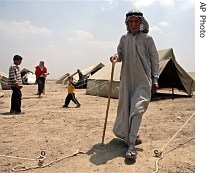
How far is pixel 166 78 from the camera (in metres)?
13.0

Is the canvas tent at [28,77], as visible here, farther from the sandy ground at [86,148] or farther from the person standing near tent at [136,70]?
the person standing near tent at [136,70]

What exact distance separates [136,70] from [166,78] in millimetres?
9383

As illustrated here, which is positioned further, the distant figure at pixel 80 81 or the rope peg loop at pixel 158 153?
the distant figure at pixel 80 81

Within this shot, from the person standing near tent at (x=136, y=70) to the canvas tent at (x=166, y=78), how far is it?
24.1 feet

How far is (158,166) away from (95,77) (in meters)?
10.4

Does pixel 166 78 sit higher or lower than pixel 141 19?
lower

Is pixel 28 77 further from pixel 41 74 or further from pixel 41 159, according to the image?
pixel 41 159

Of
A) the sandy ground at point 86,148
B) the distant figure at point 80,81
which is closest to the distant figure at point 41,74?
the sandy ground at point 86,148

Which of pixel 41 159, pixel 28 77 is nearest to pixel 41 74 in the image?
pixel 41 159

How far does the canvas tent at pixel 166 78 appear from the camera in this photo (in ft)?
38.3

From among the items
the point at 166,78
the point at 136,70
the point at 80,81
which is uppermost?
the point at 136,70

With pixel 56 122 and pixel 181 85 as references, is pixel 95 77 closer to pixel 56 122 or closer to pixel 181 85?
pixel 181 85

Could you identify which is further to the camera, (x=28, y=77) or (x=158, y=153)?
(x=28, y=77)
